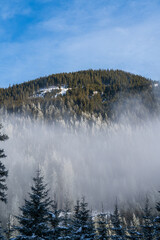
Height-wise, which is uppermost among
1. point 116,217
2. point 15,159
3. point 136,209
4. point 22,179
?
point 15,159

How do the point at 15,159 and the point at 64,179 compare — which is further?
the point at 15,159

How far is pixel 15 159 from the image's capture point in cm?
18438

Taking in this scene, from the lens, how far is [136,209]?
527 ft

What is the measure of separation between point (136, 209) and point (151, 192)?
23565 millimetres

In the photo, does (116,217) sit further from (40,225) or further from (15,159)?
(15,159)

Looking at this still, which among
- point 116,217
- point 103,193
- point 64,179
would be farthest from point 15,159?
point 116,217

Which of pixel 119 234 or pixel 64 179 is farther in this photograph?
pixel 64 179

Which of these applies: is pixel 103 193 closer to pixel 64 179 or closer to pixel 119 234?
pixel 64 179

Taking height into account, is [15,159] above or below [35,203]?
above

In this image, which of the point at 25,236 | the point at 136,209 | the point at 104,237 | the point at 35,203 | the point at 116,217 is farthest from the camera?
the point at 136,209

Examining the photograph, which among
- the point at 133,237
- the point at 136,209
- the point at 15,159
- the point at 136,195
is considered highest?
the point at 15,159

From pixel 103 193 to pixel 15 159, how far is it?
7379 cm

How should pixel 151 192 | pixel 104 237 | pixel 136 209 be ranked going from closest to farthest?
pixel 104 237, pixel 136 209, pixel 151 192

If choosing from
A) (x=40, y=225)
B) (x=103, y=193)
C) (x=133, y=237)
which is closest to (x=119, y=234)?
(x=133, y=237)
